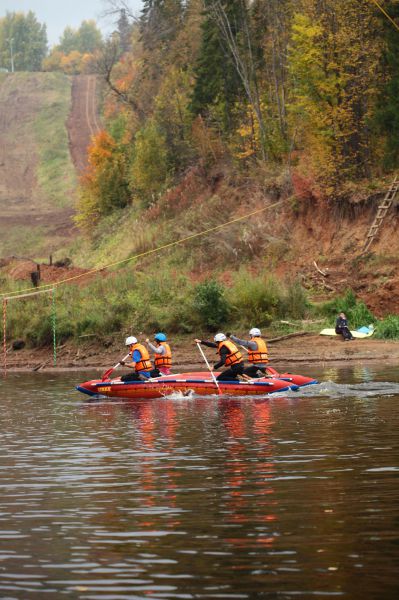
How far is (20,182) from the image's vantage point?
109812 millimetres

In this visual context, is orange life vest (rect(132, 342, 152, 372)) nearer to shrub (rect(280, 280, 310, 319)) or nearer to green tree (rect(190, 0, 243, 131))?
shrub (rect(280, 280, 310, 319))

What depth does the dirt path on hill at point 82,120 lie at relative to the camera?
115269mm

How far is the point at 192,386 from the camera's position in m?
30.6

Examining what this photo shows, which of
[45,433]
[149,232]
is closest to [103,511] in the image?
[45,433]

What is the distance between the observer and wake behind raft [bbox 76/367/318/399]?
2945cm

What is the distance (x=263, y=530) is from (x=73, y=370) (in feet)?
97.9

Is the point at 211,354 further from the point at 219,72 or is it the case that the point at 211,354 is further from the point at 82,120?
the point at 82,120

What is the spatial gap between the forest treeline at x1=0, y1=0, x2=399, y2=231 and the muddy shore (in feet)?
37.9

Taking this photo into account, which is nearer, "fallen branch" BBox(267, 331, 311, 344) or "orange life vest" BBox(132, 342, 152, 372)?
"orange life vest" BBox(132, 342, 152, 372)

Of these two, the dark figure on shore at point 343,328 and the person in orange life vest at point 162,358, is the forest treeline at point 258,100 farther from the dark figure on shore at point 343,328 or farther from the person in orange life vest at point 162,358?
the person in orange life vest at point 162,358

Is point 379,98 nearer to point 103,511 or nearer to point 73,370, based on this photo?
point 73,370

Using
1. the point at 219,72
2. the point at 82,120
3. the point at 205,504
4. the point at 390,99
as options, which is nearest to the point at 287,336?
the point at 390,99

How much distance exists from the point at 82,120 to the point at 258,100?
6908cm

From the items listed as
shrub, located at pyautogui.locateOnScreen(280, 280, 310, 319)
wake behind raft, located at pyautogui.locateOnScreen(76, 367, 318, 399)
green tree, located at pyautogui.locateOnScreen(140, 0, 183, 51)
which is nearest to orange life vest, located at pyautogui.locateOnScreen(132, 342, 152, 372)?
wake behind raft, located at pyautogui.locateOnScreen(76, 367, 318, 399)
